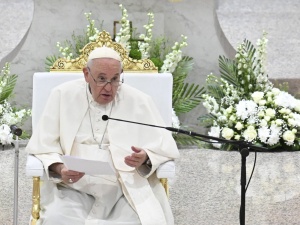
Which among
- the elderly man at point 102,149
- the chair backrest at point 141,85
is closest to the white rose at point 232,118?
the chair backrest at point 141,85

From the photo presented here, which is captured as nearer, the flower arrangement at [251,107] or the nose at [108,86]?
the nose at [108,86]

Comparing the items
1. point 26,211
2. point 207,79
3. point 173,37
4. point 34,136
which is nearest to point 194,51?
point 173,37

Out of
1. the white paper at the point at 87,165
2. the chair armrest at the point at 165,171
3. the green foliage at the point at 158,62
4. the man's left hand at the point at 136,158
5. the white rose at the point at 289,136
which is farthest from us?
the green foliage at the point at 158,62

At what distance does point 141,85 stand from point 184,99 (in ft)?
10.2

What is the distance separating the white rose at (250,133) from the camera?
28.9 feet

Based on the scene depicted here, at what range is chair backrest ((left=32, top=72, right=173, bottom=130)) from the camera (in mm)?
6301

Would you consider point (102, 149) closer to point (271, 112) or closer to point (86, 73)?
point (86, 73)

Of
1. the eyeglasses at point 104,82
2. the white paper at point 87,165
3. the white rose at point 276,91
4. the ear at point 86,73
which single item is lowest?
the white paper at point 87,165

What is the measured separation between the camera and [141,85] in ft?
21.1

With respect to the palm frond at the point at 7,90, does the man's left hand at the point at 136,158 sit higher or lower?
lower

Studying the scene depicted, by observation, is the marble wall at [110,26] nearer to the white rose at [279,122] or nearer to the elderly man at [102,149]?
the white rose at [279,122]

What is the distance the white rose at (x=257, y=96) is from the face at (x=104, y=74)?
131 inches

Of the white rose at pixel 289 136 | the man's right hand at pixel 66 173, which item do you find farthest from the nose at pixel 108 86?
the white rose at pixel 289 136

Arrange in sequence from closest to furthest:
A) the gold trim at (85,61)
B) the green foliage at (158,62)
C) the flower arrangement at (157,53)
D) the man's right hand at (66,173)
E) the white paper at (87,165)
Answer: the white paper at (87,165), the man's right hand at (66,173), the gold trim at (85,61), the flower arrangement at (157,53), the green foliage at (158,62)
